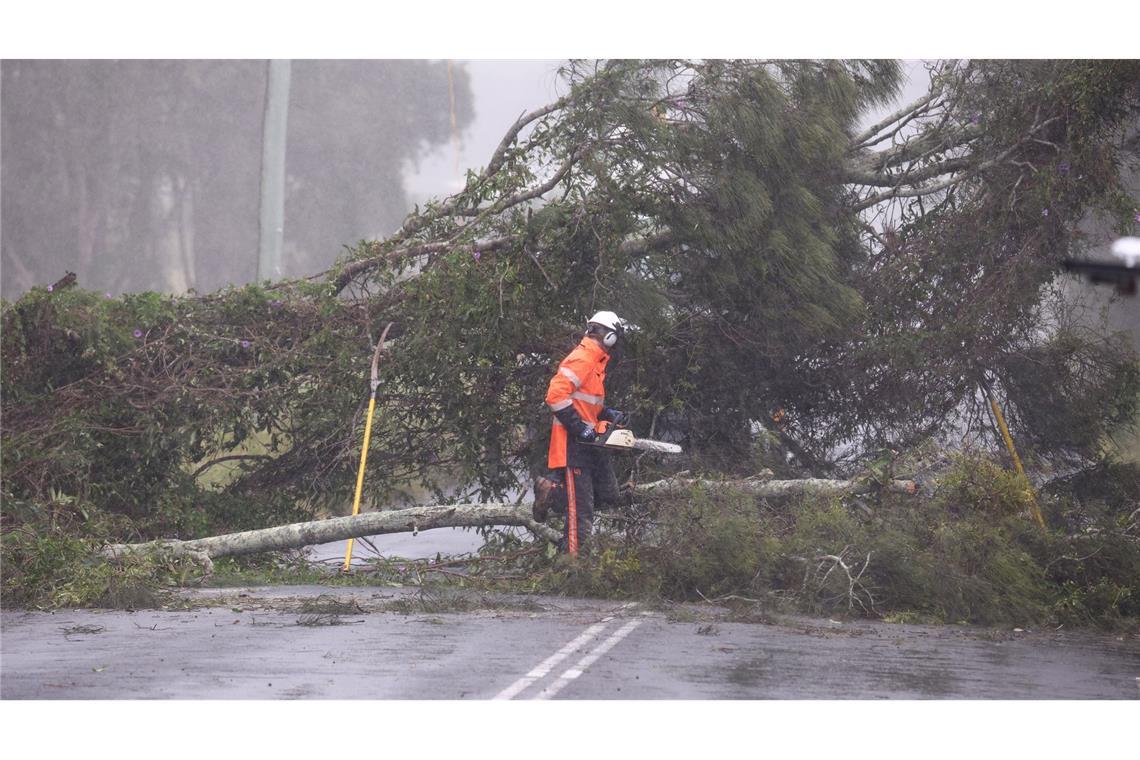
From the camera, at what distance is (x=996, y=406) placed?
10289 mm

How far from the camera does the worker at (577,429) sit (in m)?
8.35

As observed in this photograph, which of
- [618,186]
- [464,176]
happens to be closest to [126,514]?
[464,176]

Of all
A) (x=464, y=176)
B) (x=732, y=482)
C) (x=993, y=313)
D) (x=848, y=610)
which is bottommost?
(x=848, y=610)

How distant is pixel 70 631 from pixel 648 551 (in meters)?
3.59

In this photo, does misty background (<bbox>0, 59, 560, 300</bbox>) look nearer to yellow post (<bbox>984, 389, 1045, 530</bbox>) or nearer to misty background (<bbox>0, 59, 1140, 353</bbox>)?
misty background (<bbox>0, 59, 1140, 353</bbox>)

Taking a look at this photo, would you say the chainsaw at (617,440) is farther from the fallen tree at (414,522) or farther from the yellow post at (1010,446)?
the yellow post at (1010,446)

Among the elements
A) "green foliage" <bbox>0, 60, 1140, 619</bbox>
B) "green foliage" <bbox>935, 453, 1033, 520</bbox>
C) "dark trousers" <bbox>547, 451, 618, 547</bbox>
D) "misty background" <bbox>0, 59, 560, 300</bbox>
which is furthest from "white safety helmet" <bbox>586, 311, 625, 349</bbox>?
"misty background" <bbox>0, 59, 560, 300</bbox>

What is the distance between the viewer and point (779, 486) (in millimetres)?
8898

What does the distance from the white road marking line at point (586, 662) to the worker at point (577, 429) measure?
1.51 m

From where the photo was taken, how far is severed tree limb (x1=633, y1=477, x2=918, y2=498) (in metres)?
8.48

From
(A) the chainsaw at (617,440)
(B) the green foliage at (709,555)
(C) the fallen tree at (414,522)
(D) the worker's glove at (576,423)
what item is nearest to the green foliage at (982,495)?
(C) the fallen tree at (414,522)

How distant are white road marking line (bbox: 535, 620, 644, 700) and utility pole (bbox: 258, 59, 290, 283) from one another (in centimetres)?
674

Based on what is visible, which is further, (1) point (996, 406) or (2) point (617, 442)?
(1) point (996, 406)

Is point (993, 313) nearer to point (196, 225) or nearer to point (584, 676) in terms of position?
point (584, 676)
